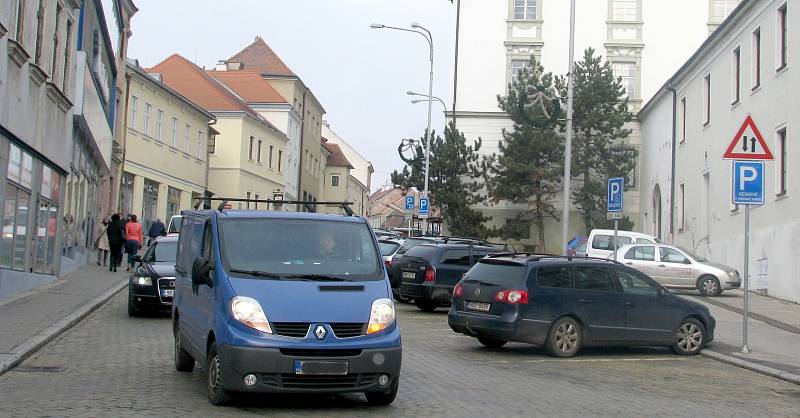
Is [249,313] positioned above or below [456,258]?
below

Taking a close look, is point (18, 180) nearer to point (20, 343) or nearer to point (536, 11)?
point (20, 343)

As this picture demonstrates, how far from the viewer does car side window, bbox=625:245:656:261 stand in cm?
2816

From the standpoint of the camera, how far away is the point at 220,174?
192 ft

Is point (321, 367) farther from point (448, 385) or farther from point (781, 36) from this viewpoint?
point (781, 36)

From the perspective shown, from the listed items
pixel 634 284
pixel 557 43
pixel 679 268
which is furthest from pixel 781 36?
pixel 557 43

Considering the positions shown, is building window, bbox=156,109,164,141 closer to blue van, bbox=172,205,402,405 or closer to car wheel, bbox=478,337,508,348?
car wheel, bbox=478,337,508,348

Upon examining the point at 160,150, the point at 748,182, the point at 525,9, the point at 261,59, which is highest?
the point at 261,59

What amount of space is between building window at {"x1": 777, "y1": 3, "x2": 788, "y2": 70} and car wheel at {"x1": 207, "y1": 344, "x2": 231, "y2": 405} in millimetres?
22490

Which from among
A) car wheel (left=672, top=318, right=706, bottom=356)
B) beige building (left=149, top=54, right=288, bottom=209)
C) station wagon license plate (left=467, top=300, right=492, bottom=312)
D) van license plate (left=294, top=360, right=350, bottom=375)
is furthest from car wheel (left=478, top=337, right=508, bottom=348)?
beige building (left=149, top=54, right=288, bottom=209)

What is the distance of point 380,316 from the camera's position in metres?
8.39

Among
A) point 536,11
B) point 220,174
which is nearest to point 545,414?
point 536,11

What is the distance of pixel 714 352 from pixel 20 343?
10.5m

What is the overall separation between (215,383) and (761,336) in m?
12.5

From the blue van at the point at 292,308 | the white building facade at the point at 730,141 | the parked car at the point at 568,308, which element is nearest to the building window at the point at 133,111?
the white building facade at the point at 730,141
